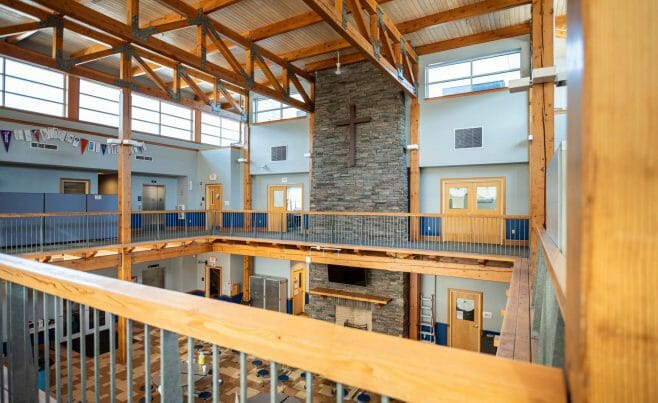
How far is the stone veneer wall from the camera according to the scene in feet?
30.8

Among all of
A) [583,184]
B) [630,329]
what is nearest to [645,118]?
[583,184]

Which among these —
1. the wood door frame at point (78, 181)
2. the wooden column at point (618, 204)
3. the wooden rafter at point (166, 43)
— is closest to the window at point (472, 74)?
the wooden rafter at point (166, 43)

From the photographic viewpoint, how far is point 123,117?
8.38 m

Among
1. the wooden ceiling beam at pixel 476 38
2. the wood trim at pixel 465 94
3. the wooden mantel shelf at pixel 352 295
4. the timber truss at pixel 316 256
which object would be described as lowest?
the wooden mantel shelf at pixel 352 295

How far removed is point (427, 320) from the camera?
945cm

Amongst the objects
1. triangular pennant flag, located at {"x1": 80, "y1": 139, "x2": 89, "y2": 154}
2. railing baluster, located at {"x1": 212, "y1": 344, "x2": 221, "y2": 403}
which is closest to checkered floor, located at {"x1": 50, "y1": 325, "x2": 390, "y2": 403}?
triangular pennant flag, located at {"x1": 80, "y1": 139, "x2": 89, "y2": 154}

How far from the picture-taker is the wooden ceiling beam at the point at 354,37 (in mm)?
5062

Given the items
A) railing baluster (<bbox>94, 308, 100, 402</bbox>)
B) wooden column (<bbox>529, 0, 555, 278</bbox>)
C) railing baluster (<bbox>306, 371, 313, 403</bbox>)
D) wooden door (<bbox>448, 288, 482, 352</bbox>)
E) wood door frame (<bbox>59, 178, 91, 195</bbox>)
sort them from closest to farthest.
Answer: railing baluster (<bbox>306, 371, 313, 403</bbox>) < railing baluster (<bbox>94, 308, 100, 402</bbox>) < wooden column (<bbox>529, 0, 555, 278</bbox>) < wooden door (<bbox>448, 288, 482, 352</bbox>) < wood door frame (<bbox>59, 178, 91, 195</bbox>)

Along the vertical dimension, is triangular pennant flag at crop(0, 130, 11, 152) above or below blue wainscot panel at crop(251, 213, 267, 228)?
above

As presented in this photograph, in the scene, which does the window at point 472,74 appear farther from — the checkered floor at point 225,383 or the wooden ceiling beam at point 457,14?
the checkered floor at point 225,383

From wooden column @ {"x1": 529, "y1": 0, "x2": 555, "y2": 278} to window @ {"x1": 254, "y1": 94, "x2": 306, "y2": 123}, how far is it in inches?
325

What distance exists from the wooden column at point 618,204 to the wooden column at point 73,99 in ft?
44.4

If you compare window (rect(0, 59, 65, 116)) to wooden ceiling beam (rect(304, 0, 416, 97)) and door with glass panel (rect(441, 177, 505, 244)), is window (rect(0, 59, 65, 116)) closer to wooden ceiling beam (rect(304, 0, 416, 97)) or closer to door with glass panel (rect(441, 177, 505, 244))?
wooden ceiling beam (rect(304, 0, 416, 97))

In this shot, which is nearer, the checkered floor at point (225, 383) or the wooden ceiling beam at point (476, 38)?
the checkered floor at point (225, 383)
